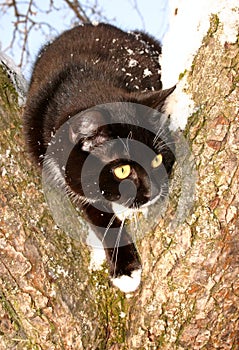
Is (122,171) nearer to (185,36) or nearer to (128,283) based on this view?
(128,283)

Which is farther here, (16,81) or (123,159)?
(16,81)

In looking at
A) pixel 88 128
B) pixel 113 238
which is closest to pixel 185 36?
pixel 88 128

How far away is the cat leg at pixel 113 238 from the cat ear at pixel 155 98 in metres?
0.50

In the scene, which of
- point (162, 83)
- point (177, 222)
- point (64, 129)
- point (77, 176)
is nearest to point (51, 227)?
point (77, 176)

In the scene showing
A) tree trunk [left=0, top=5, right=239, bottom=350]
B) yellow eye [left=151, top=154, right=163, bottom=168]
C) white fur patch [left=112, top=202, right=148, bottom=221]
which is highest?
yellow eye [left=151, top=154, right=163, bottom=168]

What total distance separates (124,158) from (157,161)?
0.52 ft

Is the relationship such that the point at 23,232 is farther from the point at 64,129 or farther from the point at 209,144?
the point at 209,144

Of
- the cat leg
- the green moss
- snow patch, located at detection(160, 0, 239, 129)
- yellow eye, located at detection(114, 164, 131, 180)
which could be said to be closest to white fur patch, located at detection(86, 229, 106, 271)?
the cat leg

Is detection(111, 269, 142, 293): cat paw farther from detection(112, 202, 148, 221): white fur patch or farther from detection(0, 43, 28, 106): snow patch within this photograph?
detection(0, 43, 28, 106): snow patch

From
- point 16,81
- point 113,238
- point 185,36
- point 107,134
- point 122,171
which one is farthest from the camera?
point 16,81

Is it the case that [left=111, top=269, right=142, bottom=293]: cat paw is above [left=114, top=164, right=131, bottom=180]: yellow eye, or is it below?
below

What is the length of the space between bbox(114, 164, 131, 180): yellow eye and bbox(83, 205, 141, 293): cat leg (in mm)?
275

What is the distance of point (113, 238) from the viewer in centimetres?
186

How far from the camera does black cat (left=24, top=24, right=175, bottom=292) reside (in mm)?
1545
